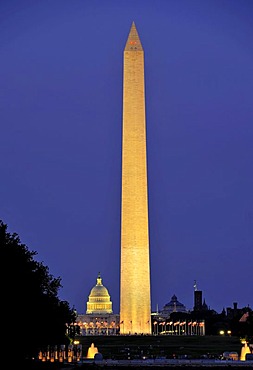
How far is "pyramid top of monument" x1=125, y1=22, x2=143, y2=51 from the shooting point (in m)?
118

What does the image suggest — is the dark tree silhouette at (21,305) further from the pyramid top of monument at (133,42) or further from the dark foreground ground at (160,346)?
the pyramid top of monument at (133,42)

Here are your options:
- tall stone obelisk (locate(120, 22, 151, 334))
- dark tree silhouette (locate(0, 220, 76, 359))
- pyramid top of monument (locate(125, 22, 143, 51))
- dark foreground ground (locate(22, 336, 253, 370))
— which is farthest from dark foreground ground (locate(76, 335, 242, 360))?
pyramid top of monument (locate(125, 22, 143, 51))

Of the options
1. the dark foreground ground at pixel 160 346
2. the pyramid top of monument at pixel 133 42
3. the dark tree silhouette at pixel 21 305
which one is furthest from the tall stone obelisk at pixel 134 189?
the dark tree silhouette at pixel 21 305

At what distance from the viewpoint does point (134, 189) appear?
115000mm

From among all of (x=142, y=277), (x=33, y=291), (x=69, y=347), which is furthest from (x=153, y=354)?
(x=33, y=291)

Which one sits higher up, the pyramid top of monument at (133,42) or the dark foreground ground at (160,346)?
the pyramid top of monument at (133,42)

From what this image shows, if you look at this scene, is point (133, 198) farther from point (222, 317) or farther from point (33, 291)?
point (222, 317)

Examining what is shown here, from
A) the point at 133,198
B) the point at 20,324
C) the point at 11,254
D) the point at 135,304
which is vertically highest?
the point at 133,198

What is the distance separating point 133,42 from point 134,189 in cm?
1540

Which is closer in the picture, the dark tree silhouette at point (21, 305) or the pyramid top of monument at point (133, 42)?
the dark tree silhouette at point (21, 305)

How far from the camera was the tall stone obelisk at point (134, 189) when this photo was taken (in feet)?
378

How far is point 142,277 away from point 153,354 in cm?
2552

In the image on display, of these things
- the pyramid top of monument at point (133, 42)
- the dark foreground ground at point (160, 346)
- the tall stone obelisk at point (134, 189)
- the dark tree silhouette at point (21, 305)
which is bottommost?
the dark tree silhouette at point (21, 305)

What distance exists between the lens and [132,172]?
115 meters
